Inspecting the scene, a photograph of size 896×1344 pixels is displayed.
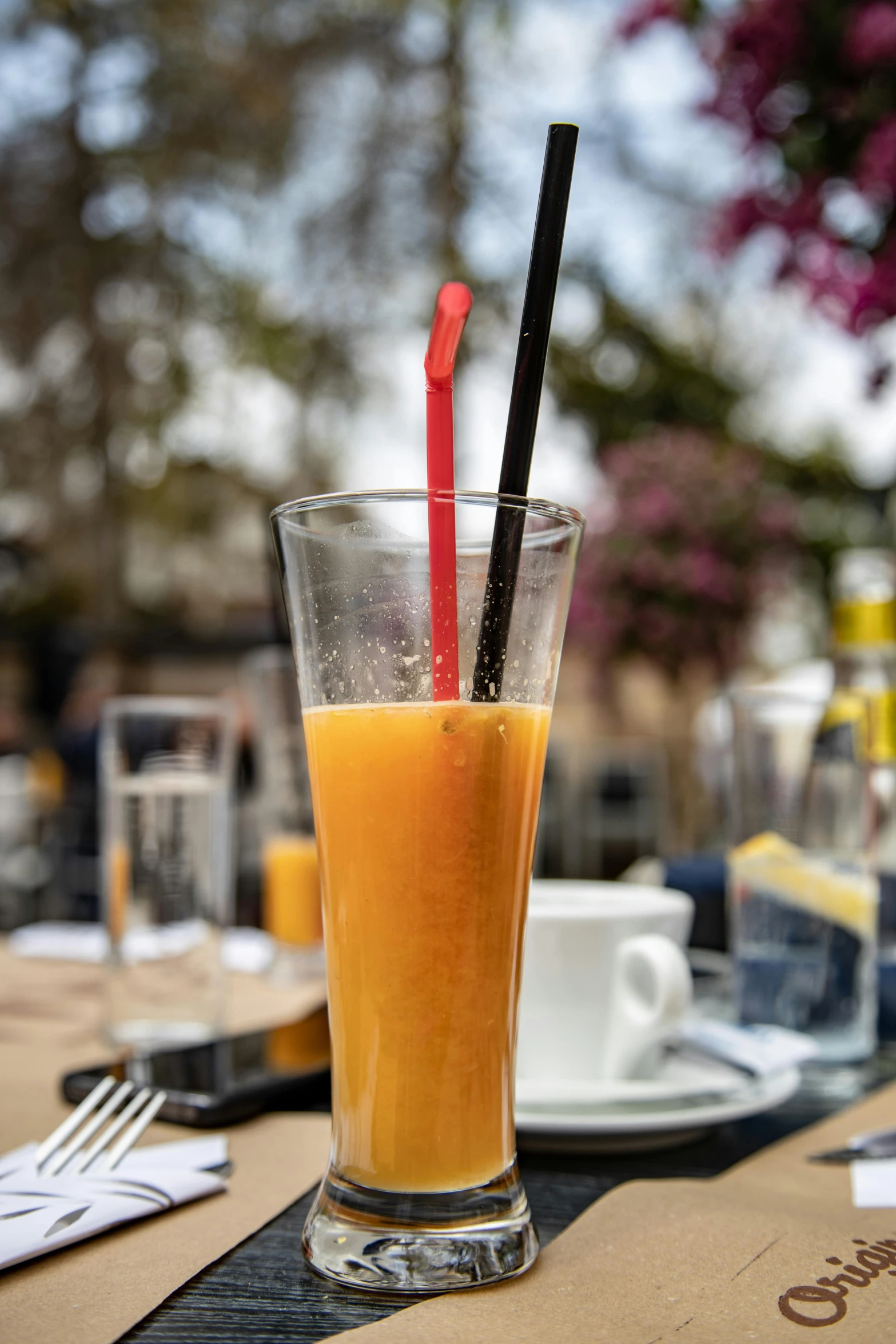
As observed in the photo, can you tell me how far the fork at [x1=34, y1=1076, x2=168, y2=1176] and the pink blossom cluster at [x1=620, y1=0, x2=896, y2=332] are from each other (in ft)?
4.18

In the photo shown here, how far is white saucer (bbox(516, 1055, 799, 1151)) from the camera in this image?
2.33 ft

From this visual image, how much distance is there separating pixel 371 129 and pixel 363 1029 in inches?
324

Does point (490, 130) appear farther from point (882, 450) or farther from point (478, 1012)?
point (478, 1012)

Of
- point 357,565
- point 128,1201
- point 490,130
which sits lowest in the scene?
point 128,1201

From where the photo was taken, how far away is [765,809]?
0.98m

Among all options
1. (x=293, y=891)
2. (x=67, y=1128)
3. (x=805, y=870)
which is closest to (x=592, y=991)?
(x=805, y=870)

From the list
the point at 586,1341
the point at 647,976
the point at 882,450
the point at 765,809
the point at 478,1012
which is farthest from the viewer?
the point at 882,450

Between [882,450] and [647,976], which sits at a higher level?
[882,450]

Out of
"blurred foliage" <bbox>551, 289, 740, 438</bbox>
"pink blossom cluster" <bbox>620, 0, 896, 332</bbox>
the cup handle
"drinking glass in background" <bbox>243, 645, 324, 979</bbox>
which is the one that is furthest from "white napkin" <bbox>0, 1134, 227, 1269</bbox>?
"blurred foliage" <bbox>551, 289, 740, 438</bbox>

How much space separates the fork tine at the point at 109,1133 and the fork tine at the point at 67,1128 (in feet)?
0.05

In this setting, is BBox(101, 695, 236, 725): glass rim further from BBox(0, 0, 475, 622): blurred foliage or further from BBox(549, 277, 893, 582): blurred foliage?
BBox(0, 0, 475, 622): blurred foliage

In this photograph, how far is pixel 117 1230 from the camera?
0.59m

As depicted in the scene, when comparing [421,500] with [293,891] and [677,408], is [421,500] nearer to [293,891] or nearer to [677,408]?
[293,891]

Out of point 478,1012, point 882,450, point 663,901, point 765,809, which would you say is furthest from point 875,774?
point 882,450
